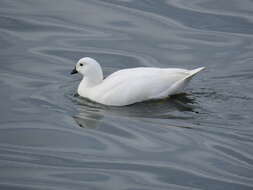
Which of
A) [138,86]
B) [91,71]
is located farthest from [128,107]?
[91,71]

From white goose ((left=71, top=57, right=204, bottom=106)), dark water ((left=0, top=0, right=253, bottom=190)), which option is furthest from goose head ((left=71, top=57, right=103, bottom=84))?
dark water ((left=0, top=0, right=253, bottom=190))

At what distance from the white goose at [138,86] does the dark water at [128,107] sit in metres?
0.19

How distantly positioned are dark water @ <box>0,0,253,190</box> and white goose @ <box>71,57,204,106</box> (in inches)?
7.4

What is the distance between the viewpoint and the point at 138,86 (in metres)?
13.5

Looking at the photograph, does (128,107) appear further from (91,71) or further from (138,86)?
(91,71)

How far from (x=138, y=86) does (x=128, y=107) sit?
0.38 meters

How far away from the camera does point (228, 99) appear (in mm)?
13461

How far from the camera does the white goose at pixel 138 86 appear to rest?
13.5 m

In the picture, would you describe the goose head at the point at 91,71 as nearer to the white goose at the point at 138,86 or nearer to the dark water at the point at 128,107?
the white goose at the point at 138,86

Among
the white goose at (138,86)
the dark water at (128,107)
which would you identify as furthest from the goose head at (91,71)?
the dark water at (128,107)

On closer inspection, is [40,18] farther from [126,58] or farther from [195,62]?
[195,62]

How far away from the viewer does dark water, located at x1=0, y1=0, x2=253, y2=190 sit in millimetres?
10734

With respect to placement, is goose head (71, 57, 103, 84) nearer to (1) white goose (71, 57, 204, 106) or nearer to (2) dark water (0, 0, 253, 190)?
(1) white goose (71, 57, 204, 106)

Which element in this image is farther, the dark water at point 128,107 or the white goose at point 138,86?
the white goose at point 138,86
